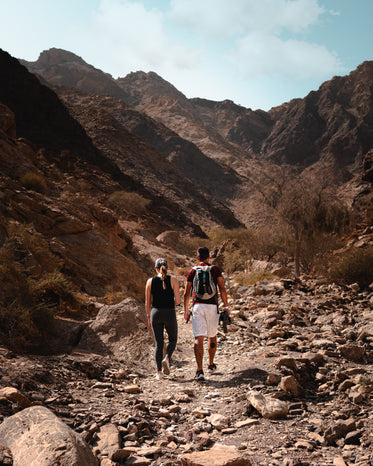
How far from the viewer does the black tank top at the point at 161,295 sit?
191 inches

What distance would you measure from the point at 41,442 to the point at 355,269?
33.2 feet

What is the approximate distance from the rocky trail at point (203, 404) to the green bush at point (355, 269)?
15.5 ft

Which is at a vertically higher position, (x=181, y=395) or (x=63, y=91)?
(x=63, y=91)

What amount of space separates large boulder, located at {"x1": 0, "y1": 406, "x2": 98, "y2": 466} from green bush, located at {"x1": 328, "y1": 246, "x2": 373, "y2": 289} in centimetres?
981

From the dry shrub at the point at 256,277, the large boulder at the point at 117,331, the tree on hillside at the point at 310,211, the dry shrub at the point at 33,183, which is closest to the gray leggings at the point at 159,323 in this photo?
the large boulder at the point at 117,331

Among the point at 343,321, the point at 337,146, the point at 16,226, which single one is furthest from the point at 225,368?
the point at 337,146

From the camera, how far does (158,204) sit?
4062cm

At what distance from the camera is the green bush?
10.3 m

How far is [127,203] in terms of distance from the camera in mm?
29109

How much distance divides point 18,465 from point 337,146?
319 ft

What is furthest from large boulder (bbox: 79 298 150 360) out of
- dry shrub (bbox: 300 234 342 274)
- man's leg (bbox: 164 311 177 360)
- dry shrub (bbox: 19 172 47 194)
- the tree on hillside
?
dry shrub (bbox: 300 234 342 274)

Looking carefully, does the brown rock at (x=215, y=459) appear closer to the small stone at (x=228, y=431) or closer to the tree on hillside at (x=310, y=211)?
the small stone at (x=228, y=431)

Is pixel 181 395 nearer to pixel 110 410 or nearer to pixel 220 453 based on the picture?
pixel 110 410

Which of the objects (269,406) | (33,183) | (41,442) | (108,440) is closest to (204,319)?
(269,406)
